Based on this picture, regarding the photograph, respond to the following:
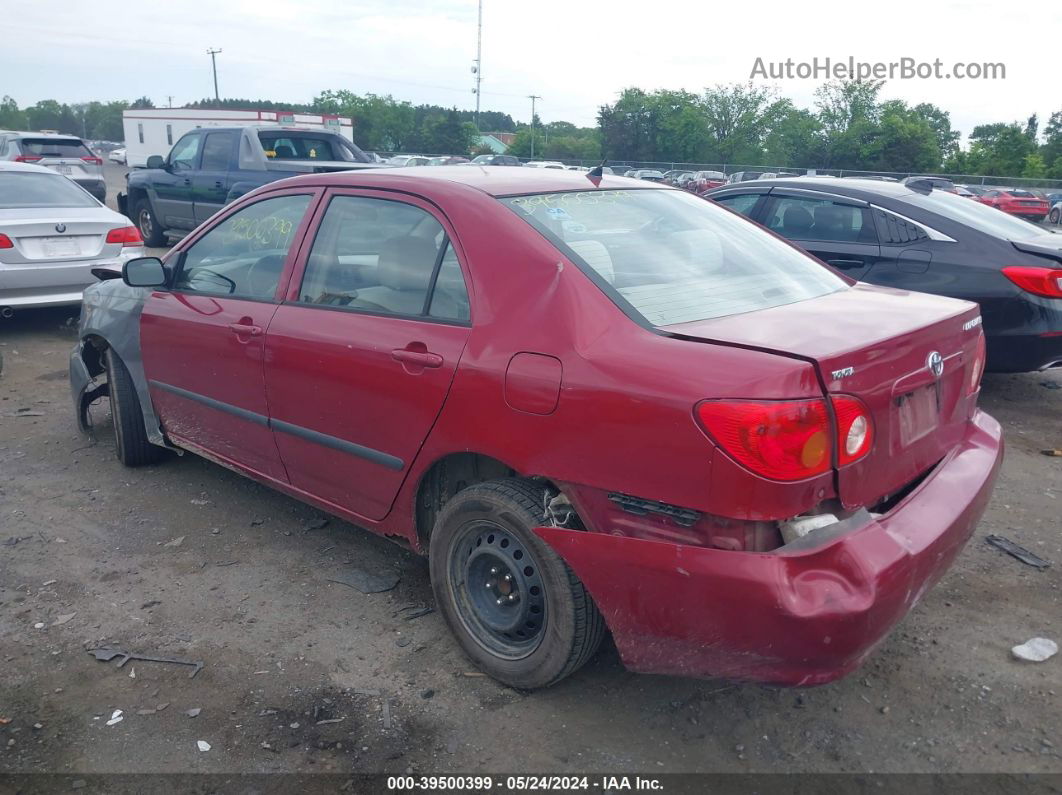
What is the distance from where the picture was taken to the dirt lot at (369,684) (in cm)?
265

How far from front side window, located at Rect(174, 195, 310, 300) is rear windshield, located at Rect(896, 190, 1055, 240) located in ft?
14.5

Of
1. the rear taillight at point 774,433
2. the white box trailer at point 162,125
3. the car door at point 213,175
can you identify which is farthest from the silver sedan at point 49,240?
the white box trailer at point 162,125

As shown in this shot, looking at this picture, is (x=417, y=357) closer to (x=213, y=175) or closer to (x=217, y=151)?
(x=213, y=175)

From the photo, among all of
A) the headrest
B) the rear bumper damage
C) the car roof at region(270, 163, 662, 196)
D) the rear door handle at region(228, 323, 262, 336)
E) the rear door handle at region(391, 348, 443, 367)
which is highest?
the car roof at region(270, 163, 662, 196)

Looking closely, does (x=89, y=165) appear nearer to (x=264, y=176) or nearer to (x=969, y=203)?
(x=264, y=176)

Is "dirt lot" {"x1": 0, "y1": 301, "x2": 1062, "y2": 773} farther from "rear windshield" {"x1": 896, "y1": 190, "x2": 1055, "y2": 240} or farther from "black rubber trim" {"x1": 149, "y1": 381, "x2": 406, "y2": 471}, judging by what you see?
"rear windshield" {"x1": 896, "y1": 190, "x2": 1055, "y2": 240}

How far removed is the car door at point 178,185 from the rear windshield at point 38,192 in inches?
137

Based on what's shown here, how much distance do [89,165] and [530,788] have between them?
66.9 feet

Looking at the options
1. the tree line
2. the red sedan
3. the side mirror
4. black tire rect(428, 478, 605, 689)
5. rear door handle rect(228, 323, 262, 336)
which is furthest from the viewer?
the tree line

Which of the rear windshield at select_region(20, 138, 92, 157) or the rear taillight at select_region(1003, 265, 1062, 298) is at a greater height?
the rear windshield at select_region(20, 138, 92, 157)

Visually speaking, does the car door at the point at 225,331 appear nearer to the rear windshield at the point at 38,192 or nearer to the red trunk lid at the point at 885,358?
the red trunk lid at the point at 885,358

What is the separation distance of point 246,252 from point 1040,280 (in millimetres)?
4843

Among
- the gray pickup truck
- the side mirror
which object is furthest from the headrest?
the gray pickup truck

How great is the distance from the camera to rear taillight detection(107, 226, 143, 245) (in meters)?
8.35
